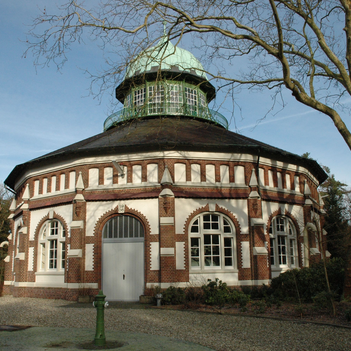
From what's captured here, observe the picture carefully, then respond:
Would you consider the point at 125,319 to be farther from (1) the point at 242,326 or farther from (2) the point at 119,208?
(2) the point at 119,208

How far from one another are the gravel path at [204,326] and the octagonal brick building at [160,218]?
2957 millimetres

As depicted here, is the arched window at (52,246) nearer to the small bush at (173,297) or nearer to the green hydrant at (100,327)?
the small bush at (173,297)

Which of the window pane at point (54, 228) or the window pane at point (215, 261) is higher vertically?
the window pane at point (54, 228)

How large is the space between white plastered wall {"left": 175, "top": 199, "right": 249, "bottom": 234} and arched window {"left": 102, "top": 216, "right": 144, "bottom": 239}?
5.80 ft

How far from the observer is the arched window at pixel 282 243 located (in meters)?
18.7

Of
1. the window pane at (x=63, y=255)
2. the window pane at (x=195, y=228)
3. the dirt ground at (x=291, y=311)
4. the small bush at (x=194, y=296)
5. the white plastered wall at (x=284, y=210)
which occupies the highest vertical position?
the white plastered wall at (x=284, y=210)

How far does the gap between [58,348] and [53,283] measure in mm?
11719

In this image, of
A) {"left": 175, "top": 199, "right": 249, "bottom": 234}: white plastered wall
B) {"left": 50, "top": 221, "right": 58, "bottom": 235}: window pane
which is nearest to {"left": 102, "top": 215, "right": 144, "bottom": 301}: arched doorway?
{"left": 175, "top": 199, "right": 249, "bottom": 234}: white plastered wall

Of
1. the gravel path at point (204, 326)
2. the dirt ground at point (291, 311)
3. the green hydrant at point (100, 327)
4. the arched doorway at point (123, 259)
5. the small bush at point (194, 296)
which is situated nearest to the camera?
the green hydrant at point (100, 327)

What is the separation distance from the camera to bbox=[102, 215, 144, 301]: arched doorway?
17078 mm

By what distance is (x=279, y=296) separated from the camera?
50.8 feet

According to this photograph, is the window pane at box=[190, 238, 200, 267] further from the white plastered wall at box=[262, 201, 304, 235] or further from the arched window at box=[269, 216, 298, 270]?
the arched window at box=[269, 216, 298, 270]

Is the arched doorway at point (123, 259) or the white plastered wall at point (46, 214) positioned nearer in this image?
the arched doorway at point (123, 259)

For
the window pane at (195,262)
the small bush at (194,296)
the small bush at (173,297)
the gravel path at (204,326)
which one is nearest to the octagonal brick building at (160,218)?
the window pane at (195,262)
